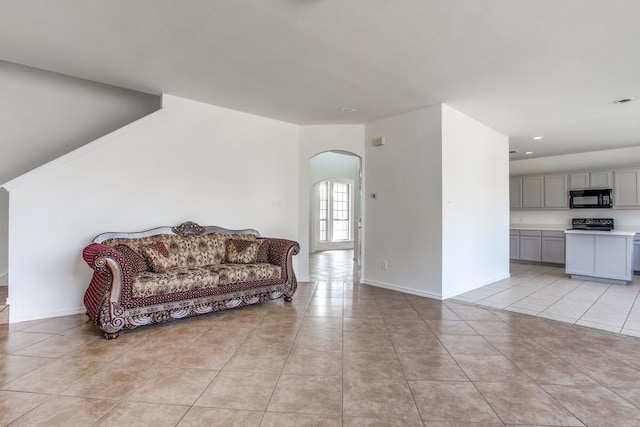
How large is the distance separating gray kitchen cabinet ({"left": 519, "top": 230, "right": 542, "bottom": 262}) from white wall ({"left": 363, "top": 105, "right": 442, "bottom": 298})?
177 inches

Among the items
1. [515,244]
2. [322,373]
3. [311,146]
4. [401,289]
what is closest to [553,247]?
[515,244]

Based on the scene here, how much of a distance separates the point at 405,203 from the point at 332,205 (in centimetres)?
596

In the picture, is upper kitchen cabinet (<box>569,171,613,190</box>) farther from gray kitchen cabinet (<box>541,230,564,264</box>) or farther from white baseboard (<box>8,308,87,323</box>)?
white baseboard (<box>8,308,87,323</box>)

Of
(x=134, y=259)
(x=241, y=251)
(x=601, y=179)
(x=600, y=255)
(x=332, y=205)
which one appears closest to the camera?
(x=134, y=259)

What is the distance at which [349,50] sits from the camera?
2.93m

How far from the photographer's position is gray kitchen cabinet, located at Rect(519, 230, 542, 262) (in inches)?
291

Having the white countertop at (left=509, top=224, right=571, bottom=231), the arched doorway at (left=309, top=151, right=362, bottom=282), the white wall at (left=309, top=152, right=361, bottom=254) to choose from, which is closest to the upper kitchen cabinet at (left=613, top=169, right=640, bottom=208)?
the white countertop at (left=509, top=224, right=571, bottom=231)

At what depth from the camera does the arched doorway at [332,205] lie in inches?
376

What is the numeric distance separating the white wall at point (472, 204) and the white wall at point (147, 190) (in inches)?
92.3

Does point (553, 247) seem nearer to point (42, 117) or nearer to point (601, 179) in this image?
point (601, 179)

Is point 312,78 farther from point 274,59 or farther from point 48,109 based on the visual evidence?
point 48,109

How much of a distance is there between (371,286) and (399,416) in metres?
3.27

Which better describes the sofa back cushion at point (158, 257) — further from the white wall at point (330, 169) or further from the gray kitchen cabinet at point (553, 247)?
the gray kitchen cabinet at point (553, 247)

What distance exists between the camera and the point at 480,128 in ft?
17.1
